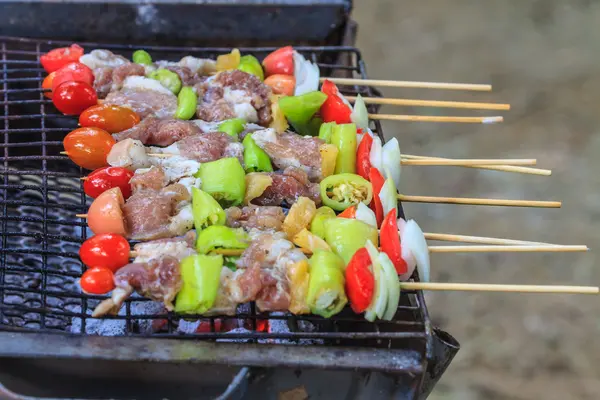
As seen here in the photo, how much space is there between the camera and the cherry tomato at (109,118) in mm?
2891

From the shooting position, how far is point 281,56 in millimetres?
3406

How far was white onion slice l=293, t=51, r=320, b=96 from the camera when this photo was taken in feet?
10.7

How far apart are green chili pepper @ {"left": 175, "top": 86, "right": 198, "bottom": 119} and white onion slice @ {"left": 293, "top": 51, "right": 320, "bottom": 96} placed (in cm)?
58

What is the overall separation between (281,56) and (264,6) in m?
0.53

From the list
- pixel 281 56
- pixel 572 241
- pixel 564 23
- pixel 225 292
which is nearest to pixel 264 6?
pixel 281 56

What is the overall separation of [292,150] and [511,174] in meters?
3.81

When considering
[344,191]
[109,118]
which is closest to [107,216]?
[109,118]

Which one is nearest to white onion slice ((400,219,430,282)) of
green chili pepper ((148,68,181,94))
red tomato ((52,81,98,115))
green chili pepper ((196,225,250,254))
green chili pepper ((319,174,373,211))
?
green chili pepper ((319,174,373,211))

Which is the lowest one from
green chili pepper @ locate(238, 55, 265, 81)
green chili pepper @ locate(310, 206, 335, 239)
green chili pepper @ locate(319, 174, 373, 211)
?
green chili pepper @ locate(310, 206, 335, 239)

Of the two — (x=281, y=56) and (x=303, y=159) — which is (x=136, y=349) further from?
(x=281, y=56)

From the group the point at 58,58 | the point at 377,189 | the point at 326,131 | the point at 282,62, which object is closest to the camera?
the point at 377,189

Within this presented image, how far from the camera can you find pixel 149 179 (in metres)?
2.59

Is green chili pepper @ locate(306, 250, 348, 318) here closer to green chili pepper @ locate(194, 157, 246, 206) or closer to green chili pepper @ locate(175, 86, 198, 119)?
green chili pepper @ locate(194, 157, 246, 206)

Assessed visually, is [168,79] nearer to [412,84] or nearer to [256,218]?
[256,218]
